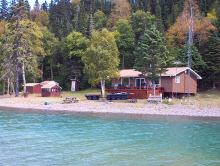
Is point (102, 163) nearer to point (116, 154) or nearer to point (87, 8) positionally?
point (116, 154)

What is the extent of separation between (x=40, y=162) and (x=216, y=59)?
124ft

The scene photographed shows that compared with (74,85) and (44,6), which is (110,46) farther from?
(44,6)

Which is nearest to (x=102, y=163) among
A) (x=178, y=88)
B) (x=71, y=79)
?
(x=178, y=88)

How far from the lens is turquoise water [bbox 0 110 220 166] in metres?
9.59

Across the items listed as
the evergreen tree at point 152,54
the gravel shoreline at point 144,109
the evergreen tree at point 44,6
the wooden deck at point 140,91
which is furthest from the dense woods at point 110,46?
the evergreen tree at point 44,6

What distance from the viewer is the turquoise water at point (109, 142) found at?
9595 mm

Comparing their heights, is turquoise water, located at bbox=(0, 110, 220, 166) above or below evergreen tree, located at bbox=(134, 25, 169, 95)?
below

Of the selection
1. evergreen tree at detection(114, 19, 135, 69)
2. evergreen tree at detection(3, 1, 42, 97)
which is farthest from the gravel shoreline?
evergreen tree at detection(114, 19, 135, 69)

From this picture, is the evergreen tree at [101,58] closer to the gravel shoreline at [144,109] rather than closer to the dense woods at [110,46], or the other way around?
the dense woods at [110,46]

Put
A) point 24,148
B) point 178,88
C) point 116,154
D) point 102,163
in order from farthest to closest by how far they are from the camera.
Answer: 1. point 178,88
2. point 24,148
3. point 116,154
4. point 102,163

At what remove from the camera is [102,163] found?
9148 millimetres

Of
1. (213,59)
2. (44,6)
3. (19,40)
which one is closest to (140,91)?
(213,59)

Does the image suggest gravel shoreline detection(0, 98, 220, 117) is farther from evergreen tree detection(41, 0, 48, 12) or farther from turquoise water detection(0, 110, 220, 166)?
evergreen tree detection(41, 0, 48, 12)

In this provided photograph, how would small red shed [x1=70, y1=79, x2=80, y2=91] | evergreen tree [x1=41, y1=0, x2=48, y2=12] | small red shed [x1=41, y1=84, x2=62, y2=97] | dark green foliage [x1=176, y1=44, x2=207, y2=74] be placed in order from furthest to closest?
evergreen tree [x1=41, y1=0, x2=48, y2=12], small red shed [x1=70, y1=79, x2=80, y2=91], dark green foliage [x1=176, y1=44, x2=207, y2=74], small red shed [x1=41, y1=84, x2=62, y2=97]
